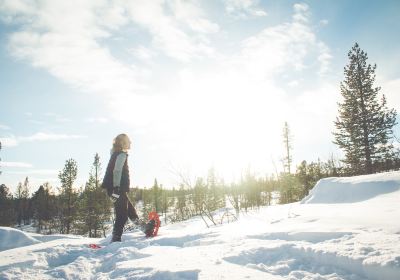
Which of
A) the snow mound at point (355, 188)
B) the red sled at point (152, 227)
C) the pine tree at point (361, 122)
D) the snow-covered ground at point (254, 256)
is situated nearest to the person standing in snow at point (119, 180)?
the red sled at point (152, 227)

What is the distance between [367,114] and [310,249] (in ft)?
77.8

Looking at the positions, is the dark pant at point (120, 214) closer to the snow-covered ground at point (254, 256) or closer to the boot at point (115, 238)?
the boot at point (115, 238)

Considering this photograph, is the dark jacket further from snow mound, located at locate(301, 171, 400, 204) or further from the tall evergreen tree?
the tall evergreen tree

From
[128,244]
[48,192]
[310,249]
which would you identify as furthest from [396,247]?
[48,192]

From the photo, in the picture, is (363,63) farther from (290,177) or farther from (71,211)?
(71,211)

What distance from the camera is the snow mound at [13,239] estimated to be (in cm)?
587

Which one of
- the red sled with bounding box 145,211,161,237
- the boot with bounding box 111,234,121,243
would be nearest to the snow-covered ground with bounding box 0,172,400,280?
the boot with bounding box 111,234,121,243

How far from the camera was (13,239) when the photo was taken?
5996 millimetres

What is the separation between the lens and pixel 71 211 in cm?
3195

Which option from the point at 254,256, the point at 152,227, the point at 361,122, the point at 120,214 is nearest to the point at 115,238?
the point at 120,214

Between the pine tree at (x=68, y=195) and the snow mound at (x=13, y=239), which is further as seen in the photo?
the pine tree at (x=68, y=195)

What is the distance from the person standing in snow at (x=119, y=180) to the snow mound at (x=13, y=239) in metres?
2.26

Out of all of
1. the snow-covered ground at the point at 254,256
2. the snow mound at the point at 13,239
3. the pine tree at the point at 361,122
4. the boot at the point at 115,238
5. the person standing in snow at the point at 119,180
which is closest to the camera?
the snow-covered ground at the point at 254,256

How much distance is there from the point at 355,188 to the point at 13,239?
7664 mm
